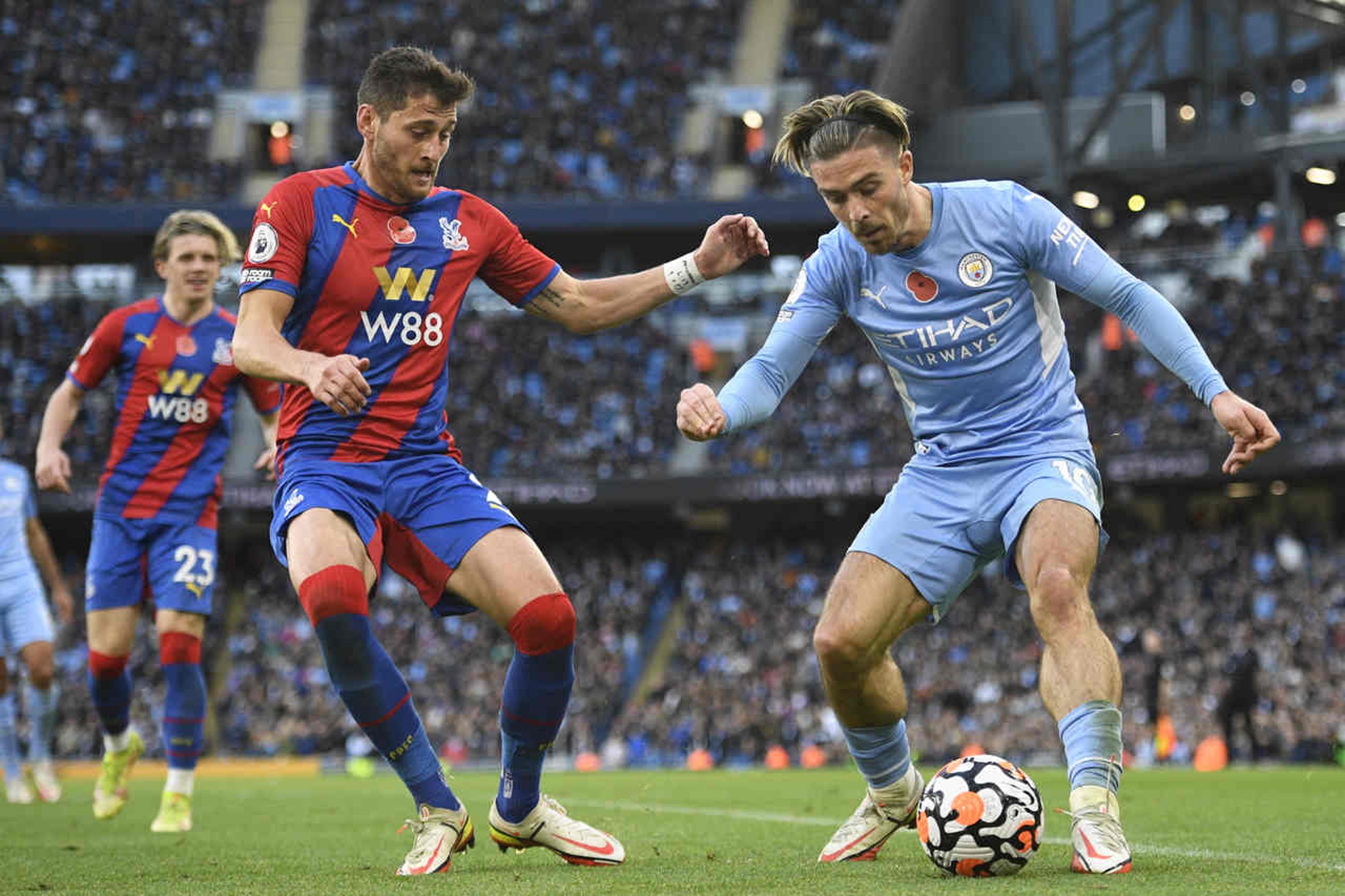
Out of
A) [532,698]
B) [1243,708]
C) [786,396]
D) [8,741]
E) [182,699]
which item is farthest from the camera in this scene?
[786,396]

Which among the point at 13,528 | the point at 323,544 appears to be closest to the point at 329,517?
the point at 323,544

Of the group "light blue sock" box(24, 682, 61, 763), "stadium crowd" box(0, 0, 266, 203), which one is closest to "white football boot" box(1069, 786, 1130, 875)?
"light blue sock" box(24, 682, 61, 763)

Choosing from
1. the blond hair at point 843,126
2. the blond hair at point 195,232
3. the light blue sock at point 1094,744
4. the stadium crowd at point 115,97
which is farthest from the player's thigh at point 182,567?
the stadium crowd at point 115,97

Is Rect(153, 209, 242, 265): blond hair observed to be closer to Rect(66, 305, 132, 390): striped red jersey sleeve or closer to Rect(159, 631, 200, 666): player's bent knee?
Rect(66, 305, 132, 390): striped red jersey sleeve

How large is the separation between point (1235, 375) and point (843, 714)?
76.7 ft

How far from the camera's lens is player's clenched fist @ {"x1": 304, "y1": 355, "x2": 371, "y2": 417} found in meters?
4.79

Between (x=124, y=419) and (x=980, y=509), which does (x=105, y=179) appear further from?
(x=980, y=509)

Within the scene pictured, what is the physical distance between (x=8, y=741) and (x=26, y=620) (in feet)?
3.21

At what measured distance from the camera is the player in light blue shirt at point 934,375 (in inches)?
215

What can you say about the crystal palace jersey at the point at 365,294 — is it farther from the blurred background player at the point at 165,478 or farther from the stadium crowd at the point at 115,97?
the stadium crowd at the point at 115,97

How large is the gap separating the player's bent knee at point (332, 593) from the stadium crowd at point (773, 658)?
1914 cm

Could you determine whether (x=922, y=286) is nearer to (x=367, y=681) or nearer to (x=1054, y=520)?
(x=1054, y=520)

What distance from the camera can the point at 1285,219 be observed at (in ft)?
98.0

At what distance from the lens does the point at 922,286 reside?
Result: 18.8 ft
